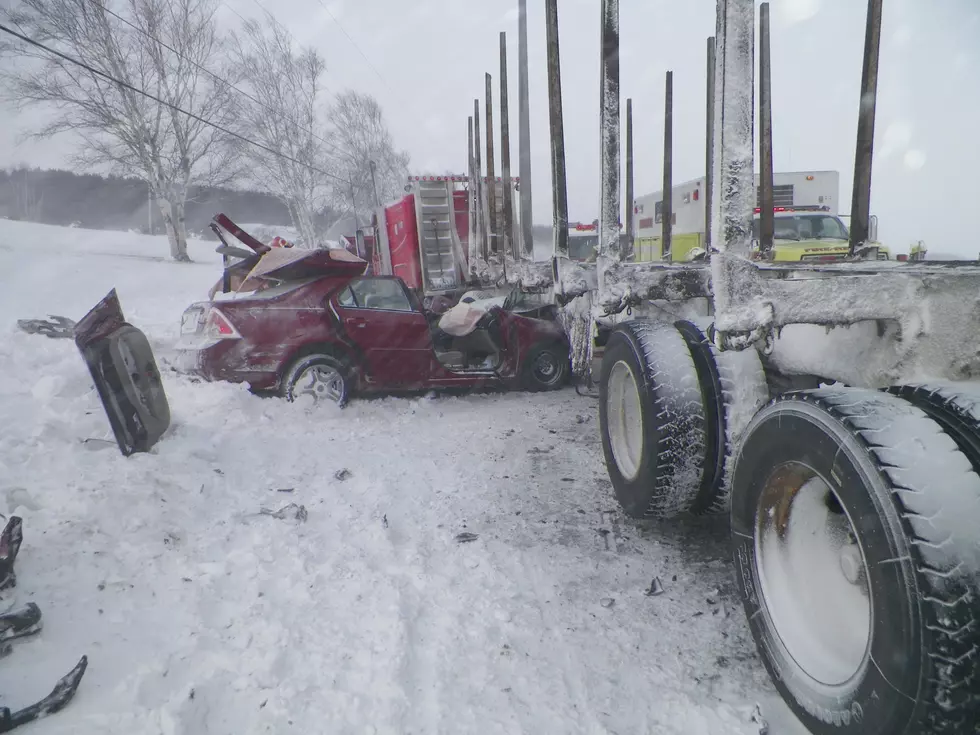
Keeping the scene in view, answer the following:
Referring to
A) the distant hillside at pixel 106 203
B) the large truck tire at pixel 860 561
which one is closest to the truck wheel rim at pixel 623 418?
the large truck tire at pixel 860 561

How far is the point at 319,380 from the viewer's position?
5.78 meters

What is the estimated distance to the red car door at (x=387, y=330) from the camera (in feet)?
19.6

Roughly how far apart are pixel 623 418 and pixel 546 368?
357 cm

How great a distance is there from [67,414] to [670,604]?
170 inches

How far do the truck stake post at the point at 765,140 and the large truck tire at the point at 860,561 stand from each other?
3.39 m

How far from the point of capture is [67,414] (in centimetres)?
401

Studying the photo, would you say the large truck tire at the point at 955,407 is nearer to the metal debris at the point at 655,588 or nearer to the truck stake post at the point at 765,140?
the metal debris at the point at 655,588

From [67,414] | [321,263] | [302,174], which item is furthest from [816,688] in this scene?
[302,174]

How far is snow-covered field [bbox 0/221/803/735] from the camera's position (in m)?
2.00

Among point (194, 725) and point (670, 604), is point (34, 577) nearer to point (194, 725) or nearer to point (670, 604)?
point (194, 725)

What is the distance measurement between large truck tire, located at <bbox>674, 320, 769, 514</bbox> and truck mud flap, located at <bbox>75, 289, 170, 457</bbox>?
12.2 feet

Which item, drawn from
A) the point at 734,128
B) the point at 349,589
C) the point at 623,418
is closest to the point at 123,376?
the point at 349,589

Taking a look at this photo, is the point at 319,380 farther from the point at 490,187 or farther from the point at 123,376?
the point at 490,187

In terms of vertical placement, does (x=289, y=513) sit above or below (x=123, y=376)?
below
